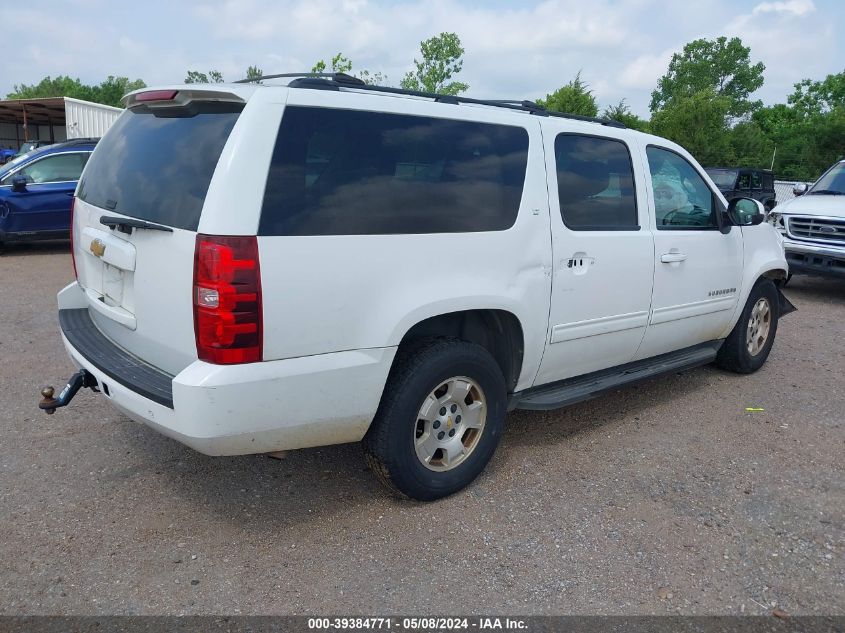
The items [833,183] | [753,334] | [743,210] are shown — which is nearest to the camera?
[743,210]

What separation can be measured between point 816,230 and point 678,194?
19.2ft

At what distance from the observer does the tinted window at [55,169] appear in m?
10.8

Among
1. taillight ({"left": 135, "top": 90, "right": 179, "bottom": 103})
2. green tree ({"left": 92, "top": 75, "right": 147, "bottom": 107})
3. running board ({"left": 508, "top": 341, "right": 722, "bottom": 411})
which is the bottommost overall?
running board ({"left": 508, "top": 341, "right": 722, "bottom": 411})

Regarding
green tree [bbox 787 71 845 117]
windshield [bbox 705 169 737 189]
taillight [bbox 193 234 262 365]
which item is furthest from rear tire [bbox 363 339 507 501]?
green tree [bbox 787 71 845 117]

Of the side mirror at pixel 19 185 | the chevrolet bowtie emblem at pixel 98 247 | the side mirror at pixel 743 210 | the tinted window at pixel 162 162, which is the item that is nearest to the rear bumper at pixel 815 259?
the side mirror at pixel 743 210

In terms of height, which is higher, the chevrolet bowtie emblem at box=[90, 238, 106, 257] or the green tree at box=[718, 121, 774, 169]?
the green tree at box=[718, 121, 774, 169]

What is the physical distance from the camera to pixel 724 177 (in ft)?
51.4

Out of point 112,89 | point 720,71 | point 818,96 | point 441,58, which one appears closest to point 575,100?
point 441,58

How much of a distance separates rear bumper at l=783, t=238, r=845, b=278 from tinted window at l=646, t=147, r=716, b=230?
196 inches

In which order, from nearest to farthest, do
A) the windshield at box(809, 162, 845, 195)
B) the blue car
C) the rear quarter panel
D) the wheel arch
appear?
the rear quarter panel
the wheel arch
the windshield at box(809, 162, 845, 195)
the blue car

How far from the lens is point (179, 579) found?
2818 mm

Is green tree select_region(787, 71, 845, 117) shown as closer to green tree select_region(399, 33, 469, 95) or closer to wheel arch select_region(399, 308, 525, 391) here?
green tree select_region(399, 33, 469, 95)

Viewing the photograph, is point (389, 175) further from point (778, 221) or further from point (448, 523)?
point (778, 221)

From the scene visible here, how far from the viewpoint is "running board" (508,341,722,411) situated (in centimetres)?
386
